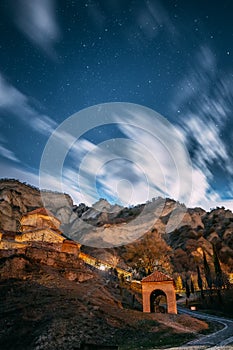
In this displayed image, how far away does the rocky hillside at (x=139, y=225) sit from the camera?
83812 millimetres

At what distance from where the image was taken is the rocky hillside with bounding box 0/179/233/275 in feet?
275

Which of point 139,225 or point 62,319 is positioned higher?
point 139,225

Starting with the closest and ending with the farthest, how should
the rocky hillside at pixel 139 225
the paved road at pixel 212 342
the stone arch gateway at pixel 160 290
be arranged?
the paved road at pixel 212 342, the stone arch gateway at pixel 160 290, the rocky hillside at pixel 139 225

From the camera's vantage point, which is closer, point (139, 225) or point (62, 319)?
point (62, 319)

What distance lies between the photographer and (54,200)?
122 metres

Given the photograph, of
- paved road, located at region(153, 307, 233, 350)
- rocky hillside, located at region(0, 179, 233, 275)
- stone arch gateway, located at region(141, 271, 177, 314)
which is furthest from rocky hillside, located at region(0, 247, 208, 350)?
rocky hillside, located at region(0, 179, 233, 275)

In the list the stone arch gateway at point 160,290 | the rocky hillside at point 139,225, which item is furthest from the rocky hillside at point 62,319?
the rocky hillside at point 139,225

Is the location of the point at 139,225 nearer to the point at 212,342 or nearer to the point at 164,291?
the point at 164,291

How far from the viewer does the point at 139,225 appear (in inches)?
4021

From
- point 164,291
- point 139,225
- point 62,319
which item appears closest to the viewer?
point 62,319

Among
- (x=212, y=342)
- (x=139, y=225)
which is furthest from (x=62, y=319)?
(x=139, y=225)

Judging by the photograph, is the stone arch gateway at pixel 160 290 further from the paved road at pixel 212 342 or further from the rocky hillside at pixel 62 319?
the paved road at pixel 212 342

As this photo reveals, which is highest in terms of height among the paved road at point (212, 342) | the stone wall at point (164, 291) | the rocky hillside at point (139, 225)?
the rocky hillside at point (139, 225)

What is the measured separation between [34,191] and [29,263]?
82.9 metres
